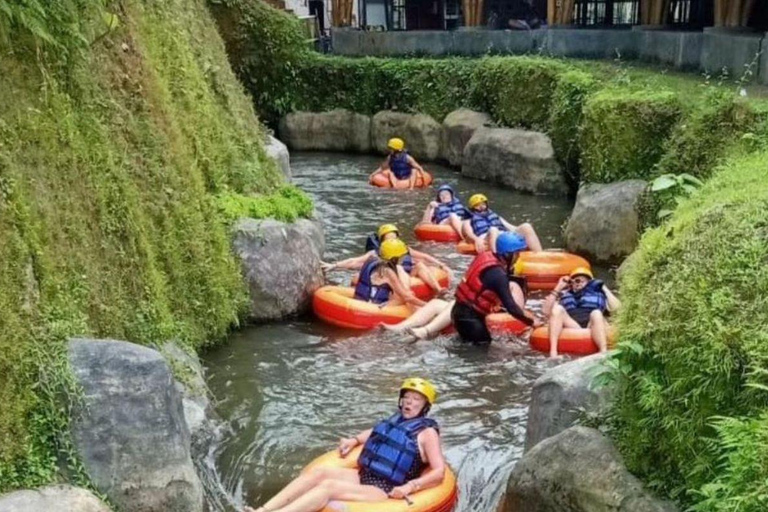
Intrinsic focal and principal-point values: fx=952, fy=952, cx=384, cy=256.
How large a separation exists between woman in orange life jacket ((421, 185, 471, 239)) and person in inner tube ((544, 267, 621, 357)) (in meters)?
4.63

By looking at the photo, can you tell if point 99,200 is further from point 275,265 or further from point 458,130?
point 458,130

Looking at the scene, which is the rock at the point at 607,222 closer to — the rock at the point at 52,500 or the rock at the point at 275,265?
the rock at the point at 275,265

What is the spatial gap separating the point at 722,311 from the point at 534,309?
22.8 ft

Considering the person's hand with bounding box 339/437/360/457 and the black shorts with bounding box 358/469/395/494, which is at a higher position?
the person's hand with bounding box 339/437/360/457

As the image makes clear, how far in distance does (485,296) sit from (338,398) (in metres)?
2.18

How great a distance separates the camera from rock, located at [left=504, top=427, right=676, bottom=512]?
509cm

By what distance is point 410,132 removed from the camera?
79.0ft

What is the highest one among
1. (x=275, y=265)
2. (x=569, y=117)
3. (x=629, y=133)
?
(x=629, y=133)

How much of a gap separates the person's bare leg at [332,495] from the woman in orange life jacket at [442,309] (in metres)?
4.03

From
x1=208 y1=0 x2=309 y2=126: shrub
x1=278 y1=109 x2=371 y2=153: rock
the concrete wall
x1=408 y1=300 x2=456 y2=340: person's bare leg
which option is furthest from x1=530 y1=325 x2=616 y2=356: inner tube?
x1=278 y1=109 x2=371 y2=153: rock

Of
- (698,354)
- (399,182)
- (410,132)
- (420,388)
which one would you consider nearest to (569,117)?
(399,182)

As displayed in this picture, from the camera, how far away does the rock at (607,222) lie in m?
13.7

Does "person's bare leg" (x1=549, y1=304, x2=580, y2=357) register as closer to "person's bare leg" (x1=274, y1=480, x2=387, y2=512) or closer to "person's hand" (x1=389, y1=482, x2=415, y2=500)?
"person's hand" (x1=389, y1=482, x2=415, y2=500)

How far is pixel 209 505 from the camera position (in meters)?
7.05
